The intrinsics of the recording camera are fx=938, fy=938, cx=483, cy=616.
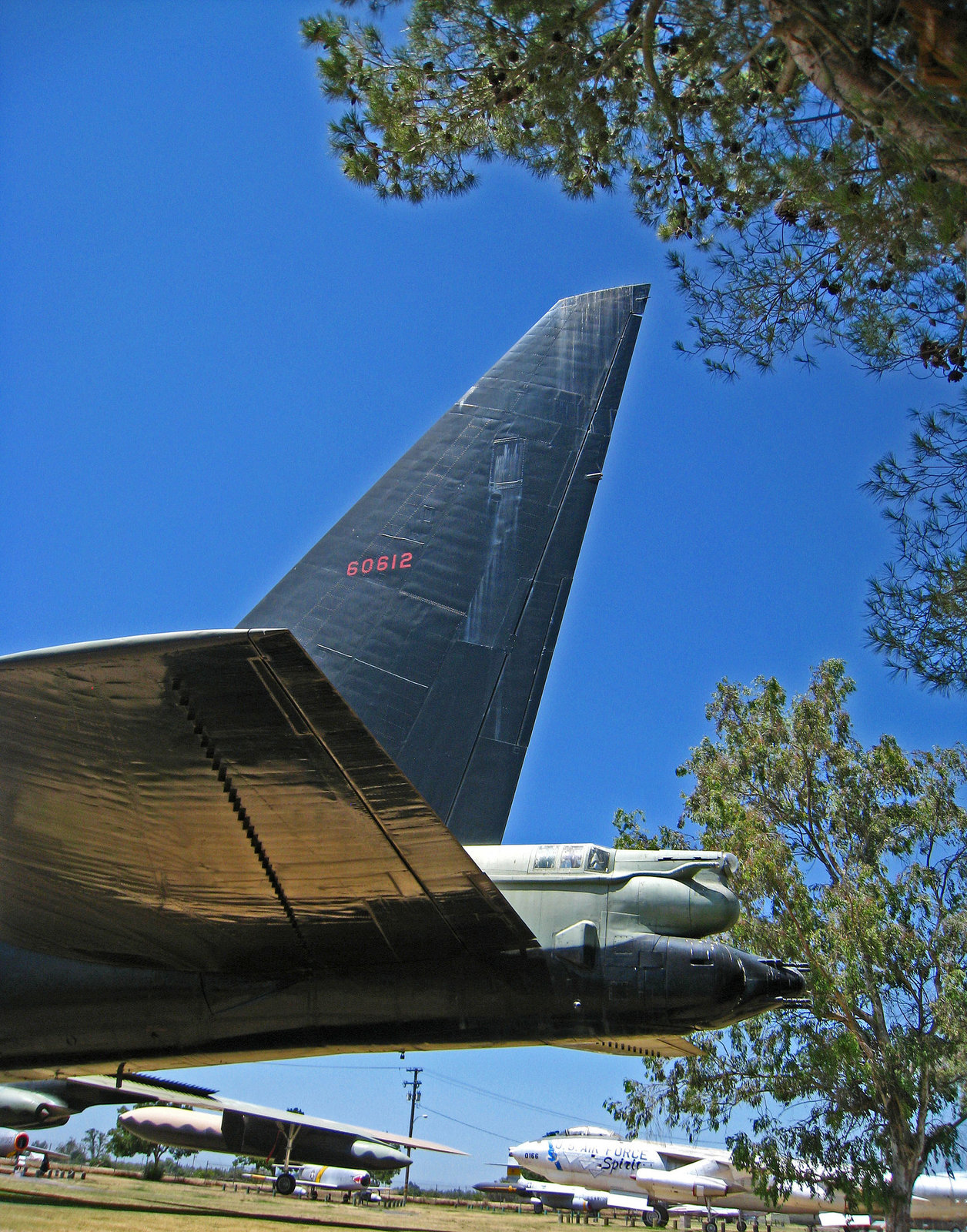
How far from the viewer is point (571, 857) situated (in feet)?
16.7

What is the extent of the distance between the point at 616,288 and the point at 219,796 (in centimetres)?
605

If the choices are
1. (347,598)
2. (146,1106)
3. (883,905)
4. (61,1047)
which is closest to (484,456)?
(347,598)

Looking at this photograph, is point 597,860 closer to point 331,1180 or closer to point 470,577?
point 470,577

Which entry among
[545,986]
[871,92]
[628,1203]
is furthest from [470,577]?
[628,1203]

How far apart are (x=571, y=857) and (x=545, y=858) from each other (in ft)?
0.54

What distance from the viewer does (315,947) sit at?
497cm

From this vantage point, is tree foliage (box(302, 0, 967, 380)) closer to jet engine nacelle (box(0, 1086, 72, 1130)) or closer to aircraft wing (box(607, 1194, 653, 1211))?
jet engine nacelle (box(0, 1086, 72, 1130))

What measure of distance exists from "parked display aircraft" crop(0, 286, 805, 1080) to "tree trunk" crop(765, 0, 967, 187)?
3.25 metres

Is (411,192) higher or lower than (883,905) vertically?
higher

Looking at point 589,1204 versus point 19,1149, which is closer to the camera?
point 19,1149

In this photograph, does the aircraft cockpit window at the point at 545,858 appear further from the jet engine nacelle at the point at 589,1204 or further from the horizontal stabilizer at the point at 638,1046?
the jet engine nacelle at the point at 589,1204

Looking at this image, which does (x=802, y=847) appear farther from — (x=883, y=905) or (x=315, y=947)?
(x=315, y=947)

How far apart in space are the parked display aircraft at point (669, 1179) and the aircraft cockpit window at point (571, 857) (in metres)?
31.0

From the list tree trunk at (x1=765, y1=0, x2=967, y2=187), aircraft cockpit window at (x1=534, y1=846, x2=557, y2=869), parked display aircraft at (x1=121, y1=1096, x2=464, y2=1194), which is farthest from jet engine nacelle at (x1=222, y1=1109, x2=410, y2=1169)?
tree trunk at (x1=765, y1=0, x2=967, y2=187)
